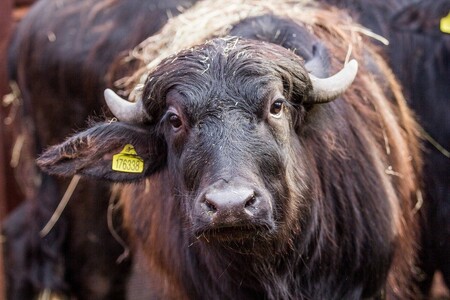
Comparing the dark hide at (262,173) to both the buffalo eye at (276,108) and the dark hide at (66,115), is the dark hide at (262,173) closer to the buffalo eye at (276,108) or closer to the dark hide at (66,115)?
the buffalo eye at (276,108)

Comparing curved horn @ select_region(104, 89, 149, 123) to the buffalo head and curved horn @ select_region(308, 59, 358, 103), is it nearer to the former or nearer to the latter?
the buffalo head

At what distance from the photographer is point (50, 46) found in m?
7.96

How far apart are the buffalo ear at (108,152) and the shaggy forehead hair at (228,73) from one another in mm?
165

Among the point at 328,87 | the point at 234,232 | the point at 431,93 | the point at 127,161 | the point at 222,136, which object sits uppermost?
the point at 222,136

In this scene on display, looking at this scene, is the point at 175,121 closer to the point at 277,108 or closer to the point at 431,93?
the point at 277,108

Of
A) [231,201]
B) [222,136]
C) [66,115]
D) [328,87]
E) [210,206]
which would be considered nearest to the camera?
[231,201]

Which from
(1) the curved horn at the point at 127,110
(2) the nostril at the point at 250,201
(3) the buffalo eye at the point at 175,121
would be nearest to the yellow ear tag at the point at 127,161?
(1) the curved horn at the point at 127,110

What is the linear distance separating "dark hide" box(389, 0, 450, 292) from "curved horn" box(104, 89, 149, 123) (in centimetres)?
216

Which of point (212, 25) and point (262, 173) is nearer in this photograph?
point (262, 173)

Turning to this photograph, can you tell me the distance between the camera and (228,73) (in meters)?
5.35

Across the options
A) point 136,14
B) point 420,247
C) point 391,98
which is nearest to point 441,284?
point 420,247

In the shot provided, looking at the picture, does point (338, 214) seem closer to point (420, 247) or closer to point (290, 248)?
point (290, 248)

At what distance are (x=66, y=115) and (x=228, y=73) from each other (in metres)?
2.80

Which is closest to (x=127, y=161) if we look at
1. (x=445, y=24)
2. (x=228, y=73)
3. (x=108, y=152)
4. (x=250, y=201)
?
(x=108, y=152)
